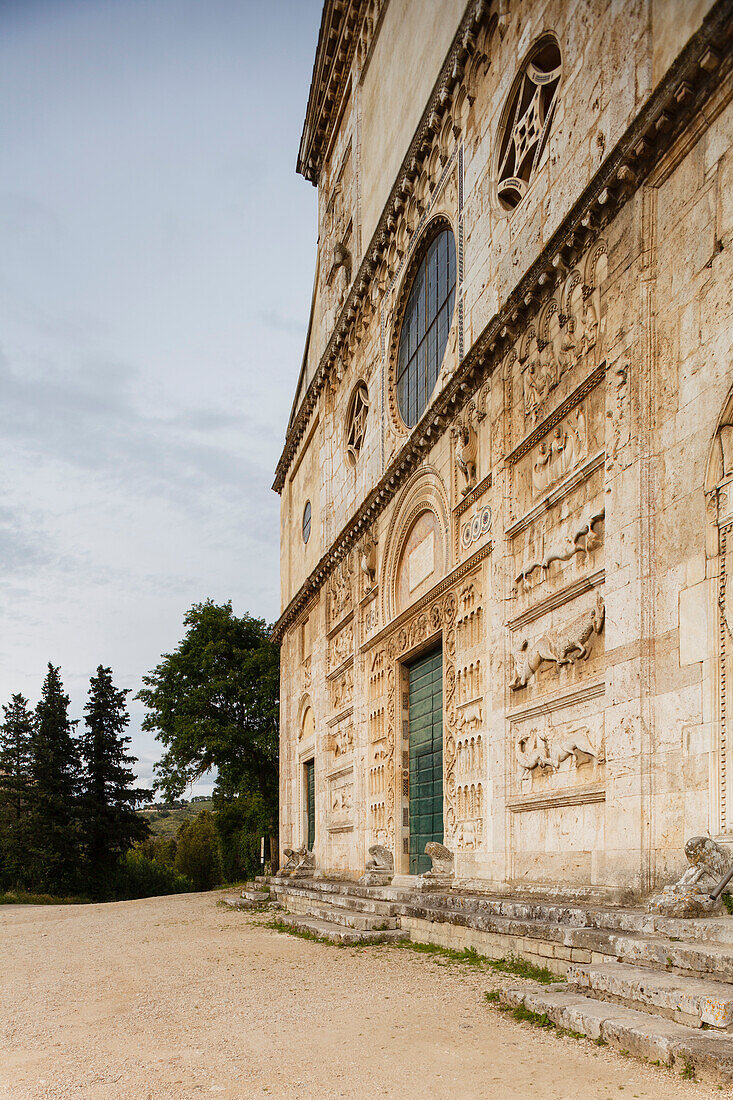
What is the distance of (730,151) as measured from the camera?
282 inches

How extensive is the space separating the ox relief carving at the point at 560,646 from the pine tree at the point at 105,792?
2986 centimetres

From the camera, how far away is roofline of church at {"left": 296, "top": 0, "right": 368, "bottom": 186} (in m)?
20.4

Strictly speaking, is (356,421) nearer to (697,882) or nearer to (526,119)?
(526,119)

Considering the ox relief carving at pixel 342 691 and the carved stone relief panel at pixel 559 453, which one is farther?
the ox relief carving at pixel 342 691

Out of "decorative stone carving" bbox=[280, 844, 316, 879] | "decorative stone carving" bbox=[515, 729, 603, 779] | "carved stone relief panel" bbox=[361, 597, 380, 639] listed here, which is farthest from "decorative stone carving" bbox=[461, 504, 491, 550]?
"decorative stone carving" bbox=[280, 844, 316, 879]

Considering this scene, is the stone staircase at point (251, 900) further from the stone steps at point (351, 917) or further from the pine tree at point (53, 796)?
the pine tree at point (53, 796)

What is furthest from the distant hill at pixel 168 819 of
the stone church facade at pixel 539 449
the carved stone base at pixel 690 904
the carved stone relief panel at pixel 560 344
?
the carved stone base at pixel 690 904

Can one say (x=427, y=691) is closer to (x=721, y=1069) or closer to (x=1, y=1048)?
(x=1, y=1048)

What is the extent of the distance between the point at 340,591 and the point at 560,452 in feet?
34.0

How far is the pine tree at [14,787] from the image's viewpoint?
34.2 m

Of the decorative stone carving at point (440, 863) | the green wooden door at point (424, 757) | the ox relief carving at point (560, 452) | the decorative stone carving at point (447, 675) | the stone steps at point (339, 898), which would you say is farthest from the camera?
the green wooden door at point (424, 757)

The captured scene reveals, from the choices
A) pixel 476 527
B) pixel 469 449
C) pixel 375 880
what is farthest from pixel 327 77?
pixel 375 880

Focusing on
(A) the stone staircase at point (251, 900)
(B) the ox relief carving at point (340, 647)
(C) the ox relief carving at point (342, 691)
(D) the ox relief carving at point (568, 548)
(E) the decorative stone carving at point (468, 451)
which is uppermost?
(E) the decorative stone carving at point (468, 451)

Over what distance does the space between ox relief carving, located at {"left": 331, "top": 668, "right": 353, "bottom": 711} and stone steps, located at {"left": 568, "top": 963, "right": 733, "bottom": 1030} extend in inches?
504
